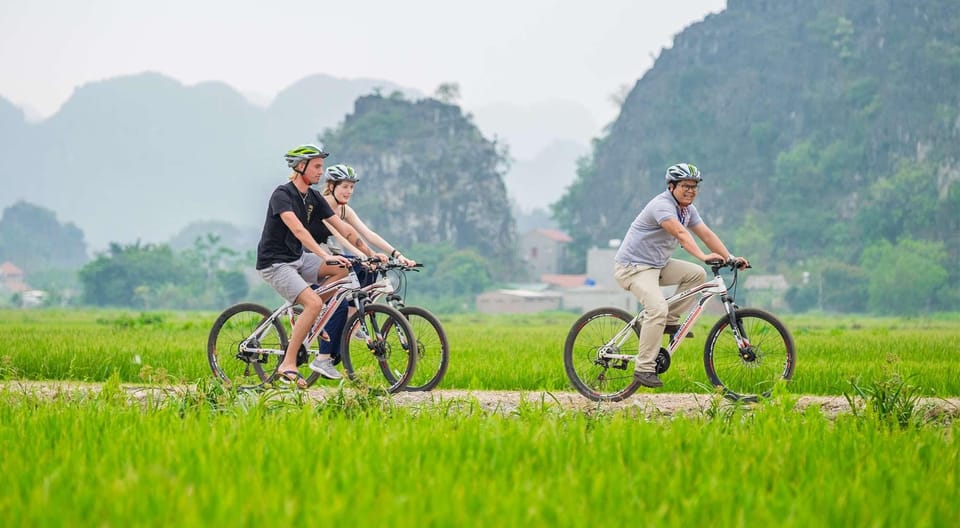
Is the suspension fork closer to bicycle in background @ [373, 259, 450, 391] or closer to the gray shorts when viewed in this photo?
bicycle in background @ [373, 259, 450, 391]

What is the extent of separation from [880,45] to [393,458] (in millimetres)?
124363

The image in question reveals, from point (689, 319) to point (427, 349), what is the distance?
2023mm

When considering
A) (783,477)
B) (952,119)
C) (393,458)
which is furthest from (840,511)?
(952,119)

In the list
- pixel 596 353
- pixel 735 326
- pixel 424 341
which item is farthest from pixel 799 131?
pixel 424 341

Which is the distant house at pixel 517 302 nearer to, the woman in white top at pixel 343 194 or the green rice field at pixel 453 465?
the woman in white top at pixel 343 194

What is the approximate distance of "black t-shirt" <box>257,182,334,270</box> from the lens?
25.4 ft

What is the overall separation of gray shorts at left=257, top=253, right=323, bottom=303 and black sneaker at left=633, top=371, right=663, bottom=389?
258 cm

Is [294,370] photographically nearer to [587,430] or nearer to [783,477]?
[587,430]

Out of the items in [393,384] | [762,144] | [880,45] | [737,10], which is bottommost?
[393,384]

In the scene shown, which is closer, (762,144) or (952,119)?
(952,119)

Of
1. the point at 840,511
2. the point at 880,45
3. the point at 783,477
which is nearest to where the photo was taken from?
the point at 840,511

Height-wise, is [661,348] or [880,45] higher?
[880,45]

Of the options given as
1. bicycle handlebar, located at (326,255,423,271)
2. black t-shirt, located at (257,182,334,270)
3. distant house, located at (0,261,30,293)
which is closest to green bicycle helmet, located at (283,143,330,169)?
black t-shirt, located at (257,182,334,270)

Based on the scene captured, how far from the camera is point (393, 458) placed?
414 centimetres
